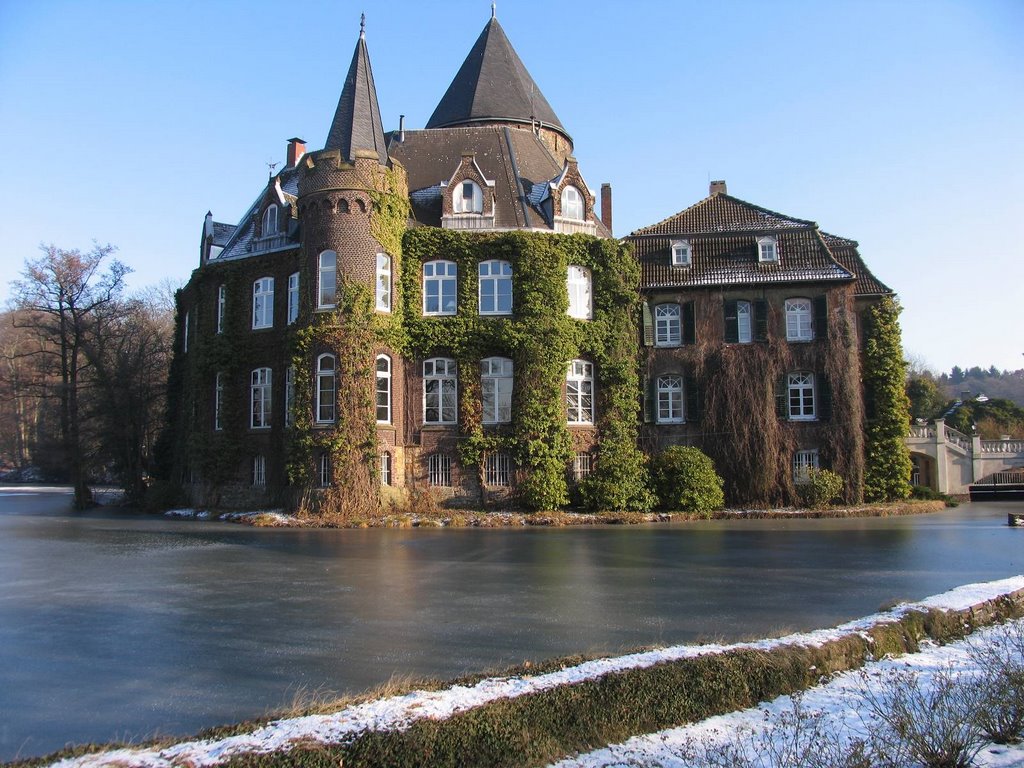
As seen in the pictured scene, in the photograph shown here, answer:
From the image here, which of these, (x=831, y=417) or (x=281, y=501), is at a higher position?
(x=831, y=417)

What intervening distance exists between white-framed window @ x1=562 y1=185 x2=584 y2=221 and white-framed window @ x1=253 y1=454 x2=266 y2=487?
14578mm

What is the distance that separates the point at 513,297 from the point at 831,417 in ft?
42.6

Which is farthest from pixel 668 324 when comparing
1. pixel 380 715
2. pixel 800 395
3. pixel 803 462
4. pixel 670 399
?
pixel 380 715

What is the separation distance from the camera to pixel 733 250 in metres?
34.6

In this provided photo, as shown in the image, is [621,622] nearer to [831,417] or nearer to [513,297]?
[513,297]

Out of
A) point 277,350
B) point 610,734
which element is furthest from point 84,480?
point 610,734

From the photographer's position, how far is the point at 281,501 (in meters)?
30.2

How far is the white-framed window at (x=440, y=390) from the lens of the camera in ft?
100

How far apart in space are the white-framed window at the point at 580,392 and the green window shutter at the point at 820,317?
29.9 ft

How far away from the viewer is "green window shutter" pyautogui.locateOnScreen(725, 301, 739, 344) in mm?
33531

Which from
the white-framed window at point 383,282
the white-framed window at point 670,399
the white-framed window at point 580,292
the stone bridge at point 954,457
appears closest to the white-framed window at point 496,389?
the white-framed window at point 580,292

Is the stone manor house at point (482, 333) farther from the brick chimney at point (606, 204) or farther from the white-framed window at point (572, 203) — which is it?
the brick chimney at point (606, 204)

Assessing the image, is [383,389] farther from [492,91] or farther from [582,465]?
[492,91]

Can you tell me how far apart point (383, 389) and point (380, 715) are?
24.1m
